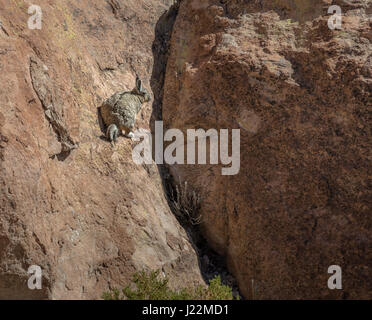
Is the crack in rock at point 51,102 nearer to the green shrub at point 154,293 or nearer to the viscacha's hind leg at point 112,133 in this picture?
the viscacha's hind leg at point 112,133

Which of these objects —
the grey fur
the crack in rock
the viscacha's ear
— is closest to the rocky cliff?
the crack in rock

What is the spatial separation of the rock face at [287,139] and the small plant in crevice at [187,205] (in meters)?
0.10

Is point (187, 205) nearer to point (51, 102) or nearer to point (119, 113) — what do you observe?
point (119, 113)

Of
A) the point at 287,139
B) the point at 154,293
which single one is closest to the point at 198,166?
the point at 287,139

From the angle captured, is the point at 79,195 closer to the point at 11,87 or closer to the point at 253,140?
the point at 11,87

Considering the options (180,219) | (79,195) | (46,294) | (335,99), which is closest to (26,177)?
(79,195)

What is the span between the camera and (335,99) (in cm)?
502

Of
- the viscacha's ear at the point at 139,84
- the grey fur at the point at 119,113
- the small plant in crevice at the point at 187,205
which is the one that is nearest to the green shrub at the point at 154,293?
the small plant in crevice at the point at 187,205

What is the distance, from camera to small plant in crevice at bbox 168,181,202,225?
5301 millimetres

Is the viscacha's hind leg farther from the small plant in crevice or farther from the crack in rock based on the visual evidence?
the small plant in crevice

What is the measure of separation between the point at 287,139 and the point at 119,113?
1.99 metres

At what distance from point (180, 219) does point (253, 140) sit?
1315mm

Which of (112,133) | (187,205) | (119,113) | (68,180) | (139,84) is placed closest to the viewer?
(68,180)

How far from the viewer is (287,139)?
510 centimetres
